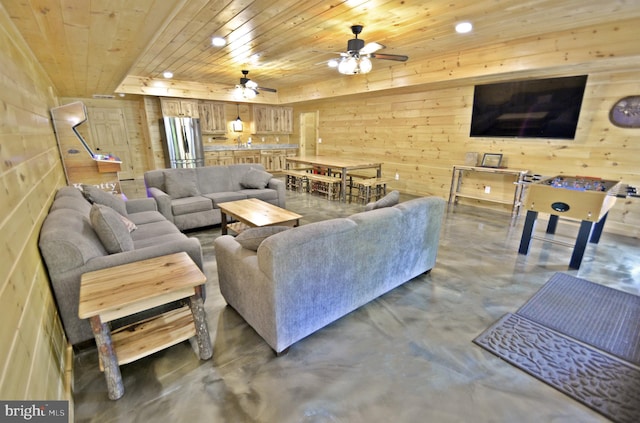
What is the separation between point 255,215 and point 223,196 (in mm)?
1200

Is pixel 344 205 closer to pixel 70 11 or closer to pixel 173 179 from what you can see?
pixel 173 179

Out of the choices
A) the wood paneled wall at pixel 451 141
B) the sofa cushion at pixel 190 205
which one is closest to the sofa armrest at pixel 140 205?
the sofa cushion at pixel 190 205

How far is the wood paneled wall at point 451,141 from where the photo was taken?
3.95 meters

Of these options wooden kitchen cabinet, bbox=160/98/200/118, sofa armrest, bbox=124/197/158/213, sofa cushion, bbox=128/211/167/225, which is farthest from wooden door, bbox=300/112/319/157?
sofa cushion, bbox=128/211/167/225

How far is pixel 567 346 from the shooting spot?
6.33ft

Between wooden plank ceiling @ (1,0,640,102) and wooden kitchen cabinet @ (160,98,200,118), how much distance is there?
7.27ft

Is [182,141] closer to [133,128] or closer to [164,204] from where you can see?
[133,128]

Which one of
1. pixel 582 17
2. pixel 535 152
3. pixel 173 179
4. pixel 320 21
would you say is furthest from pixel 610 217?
pixel 173 179

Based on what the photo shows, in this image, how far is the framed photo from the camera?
5039mm

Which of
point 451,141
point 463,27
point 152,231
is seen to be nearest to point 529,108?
point 451,141

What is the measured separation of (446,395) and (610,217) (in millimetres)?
4441

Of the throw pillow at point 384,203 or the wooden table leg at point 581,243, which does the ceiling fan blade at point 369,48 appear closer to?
the throw pillow at point 384,203

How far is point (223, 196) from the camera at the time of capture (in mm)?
4262

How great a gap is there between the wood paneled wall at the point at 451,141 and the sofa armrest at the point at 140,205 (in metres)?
5.05
